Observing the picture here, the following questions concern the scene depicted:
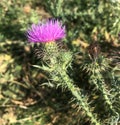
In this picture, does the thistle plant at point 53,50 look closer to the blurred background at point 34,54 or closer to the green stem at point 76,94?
the green stem at point 76,94

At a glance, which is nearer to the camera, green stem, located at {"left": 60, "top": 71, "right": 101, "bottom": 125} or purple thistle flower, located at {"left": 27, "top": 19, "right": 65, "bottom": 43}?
purple thistle flower, located at {"left": 27, "top": 19, "right": 65, "bottom": 43}

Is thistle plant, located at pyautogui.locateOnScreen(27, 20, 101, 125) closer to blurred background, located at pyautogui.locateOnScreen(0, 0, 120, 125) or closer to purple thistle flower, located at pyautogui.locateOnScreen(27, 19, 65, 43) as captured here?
purple thistle flower, located at pyautogui.locateOnScreen(27, 19, 65, 43)

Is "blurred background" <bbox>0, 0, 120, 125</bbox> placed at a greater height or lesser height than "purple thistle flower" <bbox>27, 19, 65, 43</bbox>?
lesser

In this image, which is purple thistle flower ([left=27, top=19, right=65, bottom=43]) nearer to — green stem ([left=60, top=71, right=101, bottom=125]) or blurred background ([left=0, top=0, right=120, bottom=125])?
green stem ([left=60, top=71, right=101, bottom=125])

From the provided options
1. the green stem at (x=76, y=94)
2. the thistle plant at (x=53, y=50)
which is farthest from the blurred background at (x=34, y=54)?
the thistle plant at (x=53, y=50)

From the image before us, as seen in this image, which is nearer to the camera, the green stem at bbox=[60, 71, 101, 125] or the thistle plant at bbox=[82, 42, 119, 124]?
the thistle plant at bbox=[82, 42, 119, 124]

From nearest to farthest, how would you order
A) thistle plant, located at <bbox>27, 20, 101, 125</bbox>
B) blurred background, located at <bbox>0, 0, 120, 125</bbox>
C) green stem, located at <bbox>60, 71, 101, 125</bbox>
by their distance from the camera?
thistle plant, located at <bbox>27, 20, 101, 125</bbox> < green stem, located at <bbox>60, 71, 101, 125</bbox> < blurred background, located at <bbox>0, 0, 120, 125</bbox>

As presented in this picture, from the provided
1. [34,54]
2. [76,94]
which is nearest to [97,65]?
[76,94]

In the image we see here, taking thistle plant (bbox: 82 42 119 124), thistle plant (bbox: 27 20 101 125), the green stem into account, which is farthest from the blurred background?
thistle plant (bbox: 27 20 101 125)

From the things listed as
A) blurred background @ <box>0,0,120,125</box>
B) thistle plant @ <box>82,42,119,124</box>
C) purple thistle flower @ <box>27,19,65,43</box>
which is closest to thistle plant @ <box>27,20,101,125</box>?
purple thistle flower @ <box>27,19,65,43</box>

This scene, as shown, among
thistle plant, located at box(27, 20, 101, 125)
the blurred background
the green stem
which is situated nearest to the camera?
thistle plant, located at box(27, 20, 101, 125)
